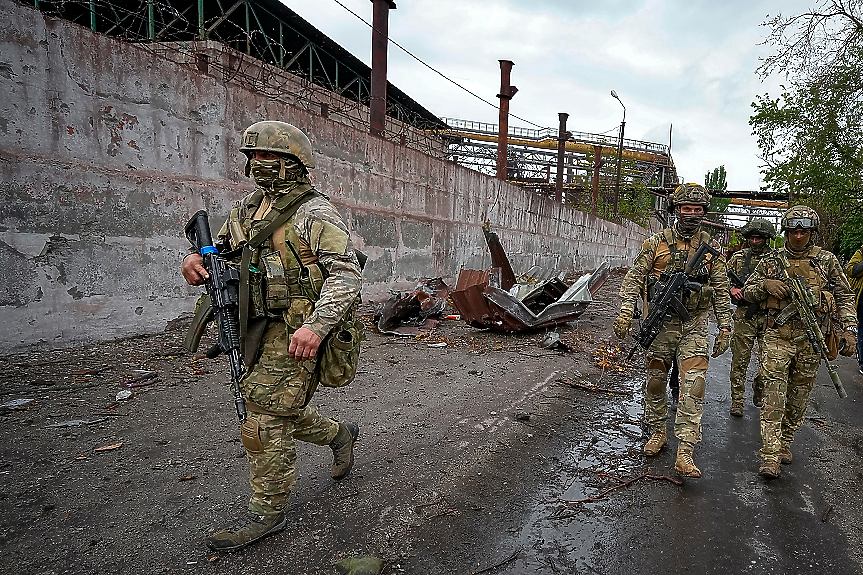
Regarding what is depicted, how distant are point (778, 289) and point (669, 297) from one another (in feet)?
2.60

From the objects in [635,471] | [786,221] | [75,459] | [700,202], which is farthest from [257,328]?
[786,221]

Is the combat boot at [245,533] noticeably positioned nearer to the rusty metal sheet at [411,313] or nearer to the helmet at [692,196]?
the helmet at [692,196]

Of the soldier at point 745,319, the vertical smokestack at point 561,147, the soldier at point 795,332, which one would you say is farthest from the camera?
the vertical smokestack at point 561,147

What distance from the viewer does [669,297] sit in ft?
10.8

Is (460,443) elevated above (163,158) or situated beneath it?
situated beneath

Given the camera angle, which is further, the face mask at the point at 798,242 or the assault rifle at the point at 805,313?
the face mask at the point at 798,242

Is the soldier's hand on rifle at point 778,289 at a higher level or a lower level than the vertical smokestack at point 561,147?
lower

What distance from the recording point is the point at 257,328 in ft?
7.06

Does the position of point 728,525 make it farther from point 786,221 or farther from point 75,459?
point 75,459

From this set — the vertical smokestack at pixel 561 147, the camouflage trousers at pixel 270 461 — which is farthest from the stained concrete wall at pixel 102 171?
the vertical smokestack at pixel 561 147

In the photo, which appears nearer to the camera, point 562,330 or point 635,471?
point 635,471

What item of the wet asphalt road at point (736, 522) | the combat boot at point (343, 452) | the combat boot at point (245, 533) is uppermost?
the combat boot at point (343, 452)

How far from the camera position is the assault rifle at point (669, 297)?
10.8ft

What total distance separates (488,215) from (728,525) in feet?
31.9
